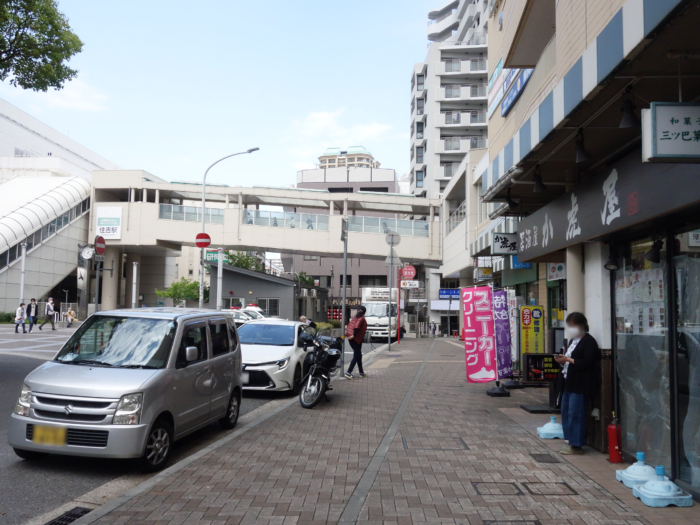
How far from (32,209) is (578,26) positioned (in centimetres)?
4422

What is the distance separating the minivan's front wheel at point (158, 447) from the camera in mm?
5820

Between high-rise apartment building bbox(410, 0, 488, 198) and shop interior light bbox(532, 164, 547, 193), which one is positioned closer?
shop interior light bbox(532, 164, 547, 193)

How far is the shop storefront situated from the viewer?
4.93 meters

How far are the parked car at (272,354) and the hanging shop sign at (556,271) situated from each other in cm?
557

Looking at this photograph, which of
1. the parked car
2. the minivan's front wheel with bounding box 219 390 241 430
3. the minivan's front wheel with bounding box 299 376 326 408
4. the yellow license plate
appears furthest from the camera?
the parked car

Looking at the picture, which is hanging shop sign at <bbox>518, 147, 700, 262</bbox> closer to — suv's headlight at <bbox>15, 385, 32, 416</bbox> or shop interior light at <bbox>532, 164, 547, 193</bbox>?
shop interior light at <bbox>532, 164, 547, 193</bbox>

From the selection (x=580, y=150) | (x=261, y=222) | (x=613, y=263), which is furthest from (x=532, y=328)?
(x=261, y=222)

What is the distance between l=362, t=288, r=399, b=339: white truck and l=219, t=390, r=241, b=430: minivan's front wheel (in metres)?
24.1

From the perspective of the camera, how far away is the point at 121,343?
6.55 m

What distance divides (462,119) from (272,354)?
47866 mm

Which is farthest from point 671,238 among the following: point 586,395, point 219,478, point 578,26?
point 219,478

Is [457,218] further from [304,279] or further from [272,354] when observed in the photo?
[304,279]

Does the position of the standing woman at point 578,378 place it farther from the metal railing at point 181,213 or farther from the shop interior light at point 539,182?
the metal railing at point 181,213

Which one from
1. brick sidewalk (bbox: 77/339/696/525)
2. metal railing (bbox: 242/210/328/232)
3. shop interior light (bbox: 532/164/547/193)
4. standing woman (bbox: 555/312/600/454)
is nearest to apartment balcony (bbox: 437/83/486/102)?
metal railing (bbox: 242/210/328/232)
